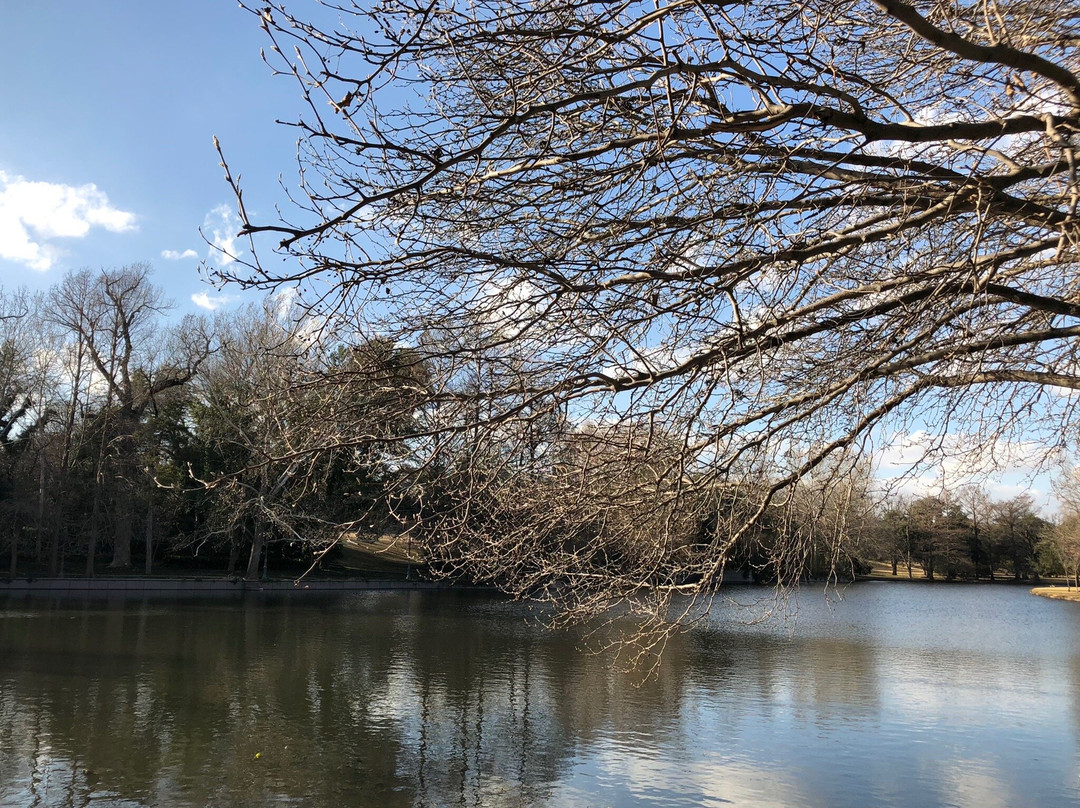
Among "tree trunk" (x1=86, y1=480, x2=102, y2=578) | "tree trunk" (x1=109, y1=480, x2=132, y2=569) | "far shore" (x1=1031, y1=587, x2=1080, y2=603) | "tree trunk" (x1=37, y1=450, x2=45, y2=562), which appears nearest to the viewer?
"tree trunk" (x1=37, y1=450, x2=45, y2=562)

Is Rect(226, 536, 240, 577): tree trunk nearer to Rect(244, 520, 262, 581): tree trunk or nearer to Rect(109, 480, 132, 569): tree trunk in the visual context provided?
Rect(244, 520, 262, 581): tree trunk

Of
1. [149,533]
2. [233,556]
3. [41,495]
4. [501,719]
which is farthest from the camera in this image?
[233,556]

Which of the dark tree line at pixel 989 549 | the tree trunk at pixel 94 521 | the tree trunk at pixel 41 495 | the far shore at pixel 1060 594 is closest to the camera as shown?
the tree trunk at pixel 41 495

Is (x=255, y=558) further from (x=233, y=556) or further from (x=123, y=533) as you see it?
(x=123, y=533)

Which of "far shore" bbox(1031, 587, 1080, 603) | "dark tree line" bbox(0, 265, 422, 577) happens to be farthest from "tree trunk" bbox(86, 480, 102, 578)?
"far shore" bbox(1031, 587, 1080, 603)

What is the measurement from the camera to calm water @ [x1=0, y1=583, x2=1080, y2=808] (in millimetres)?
8273

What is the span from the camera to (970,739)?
10484 millimetres

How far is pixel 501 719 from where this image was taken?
36.1ft

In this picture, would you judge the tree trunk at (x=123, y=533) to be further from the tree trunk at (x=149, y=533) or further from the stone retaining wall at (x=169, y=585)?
the stone retaining wall at (x=169, y=585)

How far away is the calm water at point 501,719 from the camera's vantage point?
326 inches

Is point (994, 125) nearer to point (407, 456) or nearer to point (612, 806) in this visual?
point (407, 456)

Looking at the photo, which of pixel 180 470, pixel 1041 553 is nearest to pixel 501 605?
pixel 180 470

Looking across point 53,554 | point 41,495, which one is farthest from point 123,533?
point 41,495

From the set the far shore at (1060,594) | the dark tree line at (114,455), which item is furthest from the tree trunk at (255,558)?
the far shore at (1060,594)
